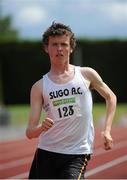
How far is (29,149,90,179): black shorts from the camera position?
5.08 m

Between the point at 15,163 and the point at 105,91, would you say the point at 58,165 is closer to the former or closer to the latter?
the point at 105,91

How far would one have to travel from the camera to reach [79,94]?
16.9 ft

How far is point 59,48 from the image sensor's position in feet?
16.8

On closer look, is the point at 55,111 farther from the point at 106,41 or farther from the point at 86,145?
the point at 106,41

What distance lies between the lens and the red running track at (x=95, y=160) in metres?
8.38

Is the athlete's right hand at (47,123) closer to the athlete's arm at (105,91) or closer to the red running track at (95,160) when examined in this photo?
the athlete's arm at (105,91)

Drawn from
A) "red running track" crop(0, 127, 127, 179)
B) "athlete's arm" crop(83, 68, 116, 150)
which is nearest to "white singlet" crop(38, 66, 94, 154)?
"athlete's arm" crop(83, 68, 116, 150)

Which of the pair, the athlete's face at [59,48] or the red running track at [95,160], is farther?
the red running track at [95,160]

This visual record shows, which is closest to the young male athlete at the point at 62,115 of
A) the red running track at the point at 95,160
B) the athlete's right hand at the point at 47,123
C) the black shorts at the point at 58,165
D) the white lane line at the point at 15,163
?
the black shorts at the point at 58,165

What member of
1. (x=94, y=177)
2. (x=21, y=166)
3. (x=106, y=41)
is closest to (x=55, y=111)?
(x=94, y=177)

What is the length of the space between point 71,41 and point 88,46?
35146 mm

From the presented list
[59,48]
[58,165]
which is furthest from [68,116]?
[59,48]

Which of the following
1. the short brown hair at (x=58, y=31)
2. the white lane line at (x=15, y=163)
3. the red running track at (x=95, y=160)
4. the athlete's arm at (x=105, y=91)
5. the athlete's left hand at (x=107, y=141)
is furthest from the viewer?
the white lane line at (x=15, y=163)

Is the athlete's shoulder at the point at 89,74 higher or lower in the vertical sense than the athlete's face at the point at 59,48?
lower
